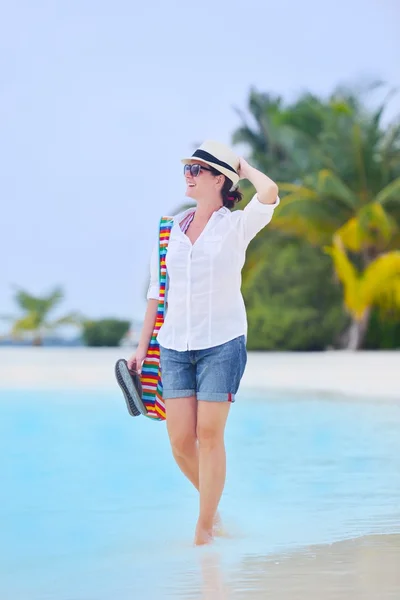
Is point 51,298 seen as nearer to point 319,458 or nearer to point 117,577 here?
point 319,458

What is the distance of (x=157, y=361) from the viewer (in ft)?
15.2

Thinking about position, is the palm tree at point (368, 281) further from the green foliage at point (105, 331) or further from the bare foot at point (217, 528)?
the bare foot at point (217, 528)

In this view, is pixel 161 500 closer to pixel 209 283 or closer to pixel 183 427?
pixel 183 427

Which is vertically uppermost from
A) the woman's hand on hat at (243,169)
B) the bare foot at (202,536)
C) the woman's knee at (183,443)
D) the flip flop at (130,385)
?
the woman's hand on hat at (243,169)

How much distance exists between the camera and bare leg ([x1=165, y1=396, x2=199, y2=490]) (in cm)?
445

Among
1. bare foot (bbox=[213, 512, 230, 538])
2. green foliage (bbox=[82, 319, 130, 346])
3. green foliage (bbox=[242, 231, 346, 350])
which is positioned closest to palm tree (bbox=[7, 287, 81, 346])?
green foliage (bbox=[82, 319, 130, 346])

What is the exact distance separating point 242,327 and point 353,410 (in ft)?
24.9

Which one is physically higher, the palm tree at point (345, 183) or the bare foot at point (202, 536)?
the bare foot at point (202, 536)

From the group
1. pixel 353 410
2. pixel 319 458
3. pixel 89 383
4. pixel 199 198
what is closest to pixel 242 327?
pixel 199 198

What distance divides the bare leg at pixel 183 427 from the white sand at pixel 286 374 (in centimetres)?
869

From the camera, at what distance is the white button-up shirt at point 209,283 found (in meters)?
4.38

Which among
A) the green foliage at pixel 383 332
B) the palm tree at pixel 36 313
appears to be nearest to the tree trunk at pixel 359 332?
the green foliage at pixel 383 332

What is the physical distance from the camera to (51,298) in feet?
117

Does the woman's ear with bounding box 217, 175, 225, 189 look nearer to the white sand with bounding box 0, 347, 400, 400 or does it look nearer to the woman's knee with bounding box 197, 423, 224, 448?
the woman's knee with bounding box 197, 423, 224, 448
